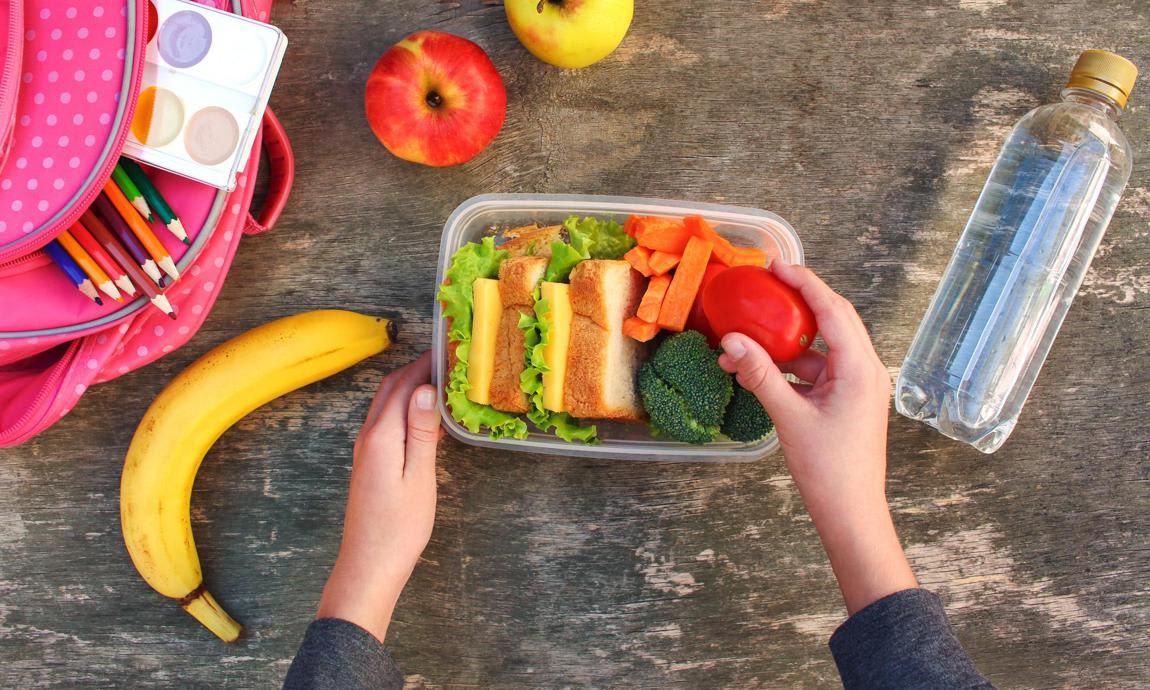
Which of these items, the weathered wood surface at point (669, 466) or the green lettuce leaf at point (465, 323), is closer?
the green lettuce leaf at point (465, 323)

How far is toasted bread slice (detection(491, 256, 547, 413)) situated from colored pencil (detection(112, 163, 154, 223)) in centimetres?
45

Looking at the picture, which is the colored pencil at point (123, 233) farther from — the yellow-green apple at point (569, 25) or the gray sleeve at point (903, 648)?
the gray sleeve at point (903, 648)

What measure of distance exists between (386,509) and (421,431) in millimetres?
116

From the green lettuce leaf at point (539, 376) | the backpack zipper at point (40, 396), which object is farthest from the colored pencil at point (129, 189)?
the green lettuce leaf at point (539, 376)

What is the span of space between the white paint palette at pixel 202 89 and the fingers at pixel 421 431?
0.36 metres

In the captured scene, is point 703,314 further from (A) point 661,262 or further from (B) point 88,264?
(B) point 88,264

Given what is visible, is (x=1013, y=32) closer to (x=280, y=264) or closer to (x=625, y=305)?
(x=625, y=305)

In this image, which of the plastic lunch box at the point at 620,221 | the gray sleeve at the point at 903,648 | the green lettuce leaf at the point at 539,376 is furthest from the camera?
the plastic lunch box at the point at 620,221

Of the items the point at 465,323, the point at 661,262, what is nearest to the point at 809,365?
the point at 661,262

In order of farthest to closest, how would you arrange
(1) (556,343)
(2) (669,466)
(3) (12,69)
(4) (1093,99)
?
1. (2) (669,466)
2. (4) (1093,99)
3. (1) (556,343)
4. (3) (12,69)

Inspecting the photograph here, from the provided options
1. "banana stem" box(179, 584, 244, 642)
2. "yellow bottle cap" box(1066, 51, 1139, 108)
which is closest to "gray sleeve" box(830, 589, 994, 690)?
Answer: "yellow bottle cap" box(1066, 51, 1139, 108)

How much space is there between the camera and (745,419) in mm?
924

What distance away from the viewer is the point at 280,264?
3.67ft

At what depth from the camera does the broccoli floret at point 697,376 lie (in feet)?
2.92
